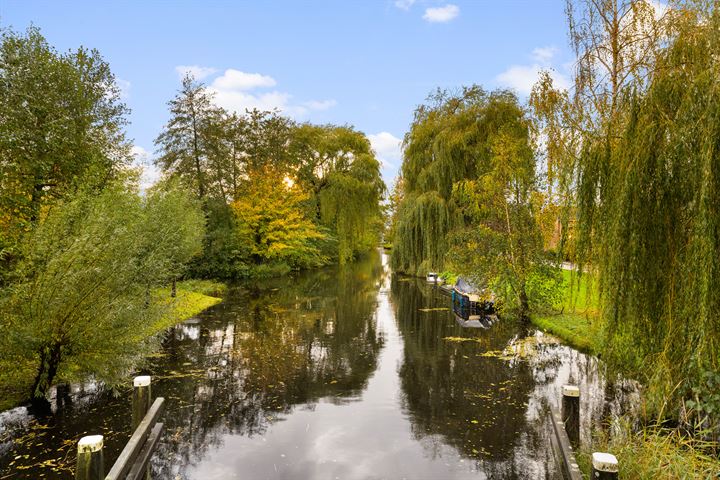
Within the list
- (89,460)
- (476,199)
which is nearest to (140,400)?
(89,460)

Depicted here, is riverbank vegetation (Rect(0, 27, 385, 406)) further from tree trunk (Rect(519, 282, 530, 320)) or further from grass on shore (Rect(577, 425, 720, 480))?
tree trunk (Rect(519, 282, 530, 320))

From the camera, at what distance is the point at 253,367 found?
11.1 metres

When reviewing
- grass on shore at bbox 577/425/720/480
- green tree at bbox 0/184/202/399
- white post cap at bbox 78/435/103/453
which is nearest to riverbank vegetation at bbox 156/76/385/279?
green tree at bbox 0/184/202/399

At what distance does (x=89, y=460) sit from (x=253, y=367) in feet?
23.7

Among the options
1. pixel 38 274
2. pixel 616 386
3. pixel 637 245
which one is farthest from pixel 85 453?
→ pixel 616 386

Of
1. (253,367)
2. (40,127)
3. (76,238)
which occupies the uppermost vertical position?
(40,127)

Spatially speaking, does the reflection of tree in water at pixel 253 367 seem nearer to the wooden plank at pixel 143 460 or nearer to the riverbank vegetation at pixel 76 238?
the wooden plank at pixel 143 460

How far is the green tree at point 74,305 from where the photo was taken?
7.34m

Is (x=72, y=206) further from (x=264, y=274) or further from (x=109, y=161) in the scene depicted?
(x=264, y=274)

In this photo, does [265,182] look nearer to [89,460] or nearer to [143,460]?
[143,460]

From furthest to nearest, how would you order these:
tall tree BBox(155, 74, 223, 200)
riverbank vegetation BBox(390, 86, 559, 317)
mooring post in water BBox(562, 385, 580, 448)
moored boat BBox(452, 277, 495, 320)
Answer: tall tree BBox(155, 74, 223, 200) → moored boat BBox(452, 277, 495, 320) → riverbank vegetation BBox(390, 86, 559, 317) → mooring post in water BBox(562, 385, 580, 448)

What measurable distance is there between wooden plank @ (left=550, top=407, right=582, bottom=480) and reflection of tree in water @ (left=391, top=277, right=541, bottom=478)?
35.8 inches

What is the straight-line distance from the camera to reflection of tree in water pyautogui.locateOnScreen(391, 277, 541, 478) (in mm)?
6762

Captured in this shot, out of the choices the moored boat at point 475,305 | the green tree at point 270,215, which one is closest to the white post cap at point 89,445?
the moored boat at point 475,305
